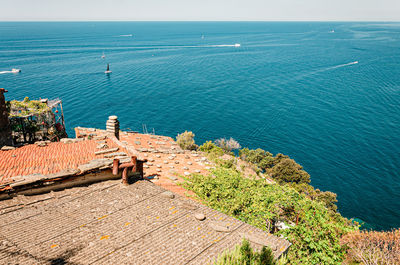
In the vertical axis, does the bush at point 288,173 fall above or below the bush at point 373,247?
below

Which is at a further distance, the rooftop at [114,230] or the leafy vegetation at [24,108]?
the leafy vegetation at [24,108]

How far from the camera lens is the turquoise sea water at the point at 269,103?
140ft

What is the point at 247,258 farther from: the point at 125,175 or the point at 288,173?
the point at 288,173

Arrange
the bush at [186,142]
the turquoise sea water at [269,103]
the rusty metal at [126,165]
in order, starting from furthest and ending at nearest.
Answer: the turquoise sea water at [269,103] < the bush at [186,142] < the rusty metal at [126,165]

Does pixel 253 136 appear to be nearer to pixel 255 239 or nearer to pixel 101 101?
pixel 101 101

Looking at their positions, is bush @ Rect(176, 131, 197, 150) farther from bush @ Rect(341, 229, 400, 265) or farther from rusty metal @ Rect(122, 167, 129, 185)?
bush @ Rect(341, 229, 400, 265)

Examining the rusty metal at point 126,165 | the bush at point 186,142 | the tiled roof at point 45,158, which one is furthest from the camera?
the bush at point 186,142

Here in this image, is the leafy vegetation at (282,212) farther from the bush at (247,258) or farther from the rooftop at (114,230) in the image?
the bush at (247,258)

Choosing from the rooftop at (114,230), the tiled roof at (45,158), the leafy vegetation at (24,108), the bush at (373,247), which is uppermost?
the leafy vegetation at (24,108)

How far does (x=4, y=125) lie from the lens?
1816 centimetres

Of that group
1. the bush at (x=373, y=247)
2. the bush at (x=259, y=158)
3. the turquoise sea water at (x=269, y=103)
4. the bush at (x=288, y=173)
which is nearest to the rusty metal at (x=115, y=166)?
the bush at (x=373, y=247)

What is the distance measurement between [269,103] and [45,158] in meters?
61.7

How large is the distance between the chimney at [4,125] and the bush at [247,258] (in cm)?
1771

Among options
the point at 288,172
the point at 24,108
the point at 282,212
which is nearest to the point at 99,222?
the point at 282,212
